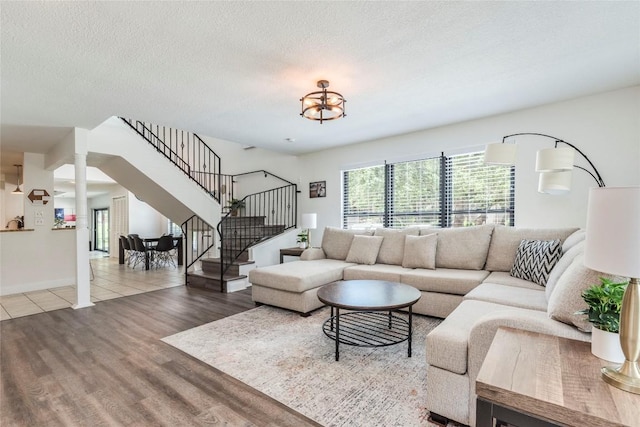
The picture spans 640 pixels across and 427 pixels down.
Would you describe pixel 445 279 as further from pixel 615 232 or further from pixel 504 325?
pixel 615 232

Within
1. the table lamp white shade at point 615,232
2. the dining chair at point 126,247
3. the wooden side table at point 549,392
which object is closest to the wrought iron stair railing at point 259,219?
the dining chair at point 126,247

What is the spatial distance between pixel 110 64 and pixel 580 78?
4421 mm

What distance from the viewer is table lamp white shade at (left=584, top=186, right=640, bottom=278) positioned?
95cm

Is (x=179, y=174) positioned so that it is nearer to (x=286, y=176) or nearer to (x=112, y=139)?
(x=112, y=139)

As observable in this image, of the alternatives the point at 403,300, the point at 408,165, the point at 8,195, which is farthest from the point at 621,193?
the point at 8,195

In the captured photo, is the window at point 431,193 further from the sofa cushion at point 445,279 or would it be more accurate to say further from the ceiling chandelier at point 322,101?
the ceiling chandelier at point 322,101

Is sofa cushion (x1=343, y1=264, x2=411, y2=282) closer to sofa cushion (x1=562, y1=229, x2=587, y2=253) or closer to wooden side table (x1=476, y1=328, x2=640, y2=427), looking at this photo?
sofa cushion (x1=562, y1=229, x2=587, y2=253)

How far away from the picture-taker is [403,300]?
2551 millimetres

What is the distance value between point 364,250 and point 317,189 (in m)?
2.19

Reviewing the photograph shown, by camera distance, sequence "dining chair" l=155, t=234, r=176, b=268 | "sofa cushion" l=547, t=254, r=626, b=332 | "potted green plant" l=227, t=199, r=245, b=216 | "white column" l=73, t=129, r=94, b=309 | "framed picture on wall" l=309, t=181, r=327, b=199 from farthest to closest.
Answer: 1. "dining chair" l=155, t=234, r=176, b=268
2. "potted green plant" l=227, t=199, r=245, b=216
3. "framed picture on wall" l=309, t=181, r=327, b=199
4. "white column" l=73, t=129, r=94, b=309
5. "sofa cushion" l=547, t=254, r=626, b=332

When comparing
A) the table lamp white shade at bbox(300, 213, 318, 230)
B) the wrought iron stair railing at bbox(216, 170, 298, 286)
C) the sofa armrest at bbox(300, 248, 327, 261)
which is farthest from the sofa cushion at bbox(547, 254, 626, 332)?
the wrought iron stair railing at bbox(216, 170, 298, 286)

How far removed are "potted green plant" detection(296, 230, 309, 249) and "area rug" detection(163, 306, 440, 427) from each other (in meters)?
2.33

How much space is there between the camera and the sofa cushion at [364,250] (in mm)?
4410

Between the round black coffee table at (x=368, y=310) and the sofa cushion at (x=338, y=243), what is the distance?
1.29 meters
